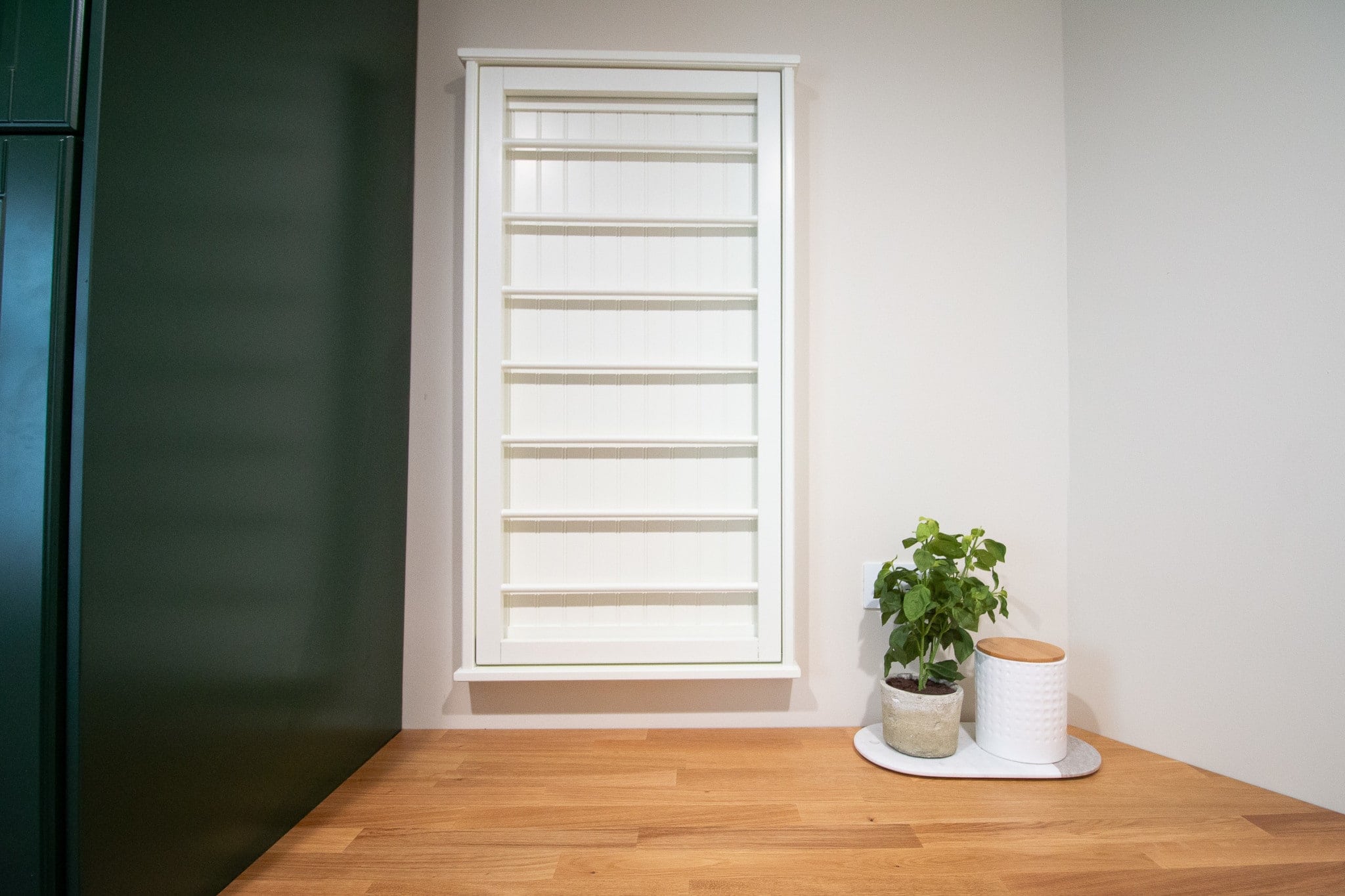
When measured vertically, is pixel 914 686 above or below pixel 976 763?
above

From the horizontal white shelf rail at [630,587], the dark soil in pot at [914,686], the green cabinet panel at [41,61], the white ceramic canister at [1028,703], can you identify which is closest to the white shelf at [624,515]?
the horizontal white shelf rail at [630,587]

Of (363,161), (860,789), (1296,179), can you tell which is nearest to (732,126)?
(363,161)

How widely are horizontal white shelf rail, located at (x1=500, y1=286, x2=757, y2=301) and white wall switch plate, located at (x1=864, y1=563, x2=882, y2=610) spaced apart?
0.64 meters

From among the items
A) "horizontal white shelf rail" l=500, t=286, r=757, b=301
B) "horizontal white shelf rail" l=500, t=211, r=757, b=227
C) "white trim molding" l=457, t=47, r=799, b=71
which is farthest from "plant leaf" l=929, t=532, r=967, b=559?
"white trim molding" l=457, t=47, r=799, b=71

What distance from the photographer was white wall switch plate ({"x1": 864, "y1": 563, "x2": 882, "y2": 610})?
1.39 m

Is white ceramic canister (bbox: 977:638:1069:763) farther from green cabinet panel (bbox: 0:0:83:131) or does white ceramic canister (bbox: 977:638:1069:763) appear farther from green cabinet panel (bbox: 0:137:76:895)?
→ green cabinet panel (bbox: 0:0:83:131)

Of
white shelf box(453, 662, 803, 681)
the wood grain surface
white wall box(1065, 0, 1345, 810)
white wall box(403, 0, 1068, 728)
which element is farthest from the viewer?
white wall box(403, 0, 1068, 728)

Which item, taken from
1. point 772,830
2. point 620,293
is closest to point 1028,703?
point 772,830

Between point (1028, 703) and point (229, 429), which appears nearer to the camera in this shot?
point (229, 429)

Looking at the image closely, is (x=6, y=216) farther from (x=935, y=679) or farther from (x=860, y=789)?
(x=935, y=679)

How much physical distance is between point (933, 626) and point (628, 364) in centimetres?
81

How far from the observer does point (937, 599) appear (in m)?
1.21

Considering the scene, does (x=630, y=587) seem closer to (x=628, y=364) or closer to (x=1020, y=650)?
(x=628, y=364)

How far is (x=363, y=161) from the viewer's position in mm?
1200
